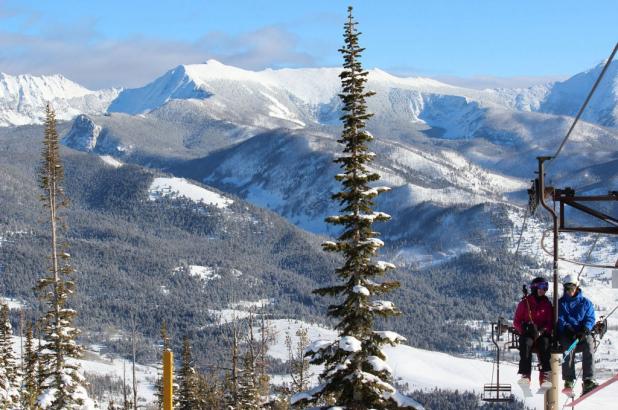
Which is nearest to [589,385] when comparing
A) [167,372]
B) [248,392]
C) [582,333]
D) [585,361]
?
[585,361]

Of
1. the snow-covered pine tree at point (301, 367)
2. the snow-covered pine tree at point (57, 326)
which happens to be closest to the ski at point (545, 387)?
the snow-covered pine tree at point (57, 326)

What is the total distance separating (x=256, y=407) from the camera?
61.8 meters

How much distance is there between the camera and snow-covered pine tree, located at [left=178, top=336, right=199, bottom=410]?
6512 centimetres

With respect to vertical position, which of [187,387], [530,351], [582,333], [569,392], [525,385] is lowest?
[187,387]

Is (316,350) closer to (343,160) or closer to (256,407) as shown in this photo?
(343,160)

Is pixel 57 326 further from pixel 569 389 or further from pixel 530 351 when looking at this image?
pixel 569 389

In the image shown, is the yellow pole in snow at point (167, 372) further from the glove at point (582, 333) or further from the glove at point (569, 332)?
the glove at point (582, 333)

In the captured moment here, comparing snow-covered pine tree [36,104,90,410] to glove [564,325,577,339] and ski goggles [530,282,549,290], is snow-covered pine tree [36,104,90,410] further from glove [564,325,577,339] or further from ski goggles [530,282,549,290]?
glove [564,325,577,339]

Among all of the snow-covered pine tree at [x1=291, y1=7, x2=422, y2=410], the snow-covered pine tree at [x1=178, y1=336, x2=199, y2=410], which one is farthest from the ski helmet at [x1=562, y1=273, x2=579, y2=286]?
the snow-covered pine tree at [x1=178, y1=336, x2=199, y2=410]

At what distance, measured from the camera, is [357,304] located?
27.4 meters

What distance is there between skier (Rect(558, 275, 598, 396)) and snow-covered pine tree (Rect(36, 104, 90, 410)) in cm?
2773

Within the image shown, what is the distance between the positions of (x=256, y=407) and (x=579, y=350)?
42393mm

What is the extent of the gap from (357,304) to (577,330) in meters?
7.90

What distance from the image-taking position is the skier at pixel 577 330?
21.3 meters
